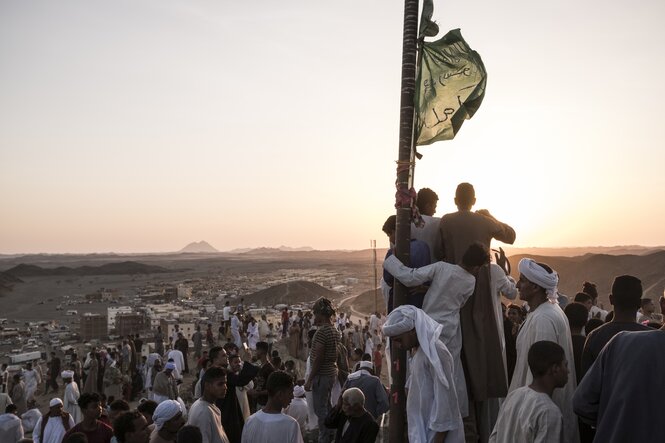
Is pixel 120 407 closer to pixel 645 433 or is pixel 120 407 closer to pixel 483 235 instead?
pixel 483 235

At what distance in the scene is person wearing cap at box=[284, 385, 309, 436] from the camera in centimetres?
829

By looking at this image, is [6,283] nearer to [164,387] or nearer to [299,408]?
[164,387]

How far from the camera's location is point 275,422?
4789 mm

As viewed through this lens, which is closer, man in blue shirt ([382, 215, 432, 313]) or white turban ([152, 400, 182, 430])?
white turban ([152, 400, 182, 430])

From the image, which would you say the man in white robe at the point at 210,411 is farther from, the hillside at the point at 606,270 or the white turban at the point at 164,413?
the hillside at the point at 606,270

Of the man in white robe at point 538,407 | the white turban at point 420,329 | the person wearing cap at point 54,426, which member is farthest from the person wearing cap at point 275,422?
the person wearing cap at point 54,426

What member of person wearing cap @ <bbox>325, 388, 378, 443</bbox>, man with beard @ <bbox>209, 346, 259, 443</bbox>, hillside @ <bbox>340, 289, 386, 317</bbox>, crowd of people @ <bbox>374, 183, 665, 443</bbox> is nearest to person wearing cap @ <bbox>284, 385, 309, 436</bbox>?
man with beard @ <bbox>209, 346, 259, 443</bbox>

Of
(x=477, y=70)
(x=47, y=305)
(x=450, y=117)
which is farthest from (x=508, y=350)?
(x=47, y=305)

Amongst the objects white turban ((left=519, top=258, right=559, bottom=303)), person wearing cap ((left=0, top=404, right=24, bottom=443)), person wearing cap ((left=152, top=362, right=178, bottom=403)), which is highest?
white turban ((left=519, top=258, right=559, bottom=303))

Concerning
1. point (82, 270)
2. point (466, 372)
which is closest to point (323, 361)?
point (466, 372)

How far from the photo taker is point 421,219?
532cm

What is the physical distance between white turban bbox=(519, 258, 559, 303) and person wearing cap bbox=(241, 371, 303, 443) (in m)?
2.20

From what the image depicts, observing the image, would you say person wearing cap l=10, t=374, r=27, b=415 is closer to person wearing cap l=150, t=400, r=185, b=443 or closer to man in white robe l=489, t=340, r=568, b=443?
person wearing cap l=150, t=400, r=185, b=443

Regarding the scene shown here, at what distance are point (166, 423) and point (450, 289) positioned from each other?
8.80ft
